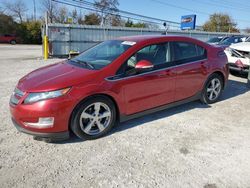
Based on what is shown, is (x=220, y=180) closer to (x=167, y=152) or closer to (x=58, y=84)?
(x=167, y=152)

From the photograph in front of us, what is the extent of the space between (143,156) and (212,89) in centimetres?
274

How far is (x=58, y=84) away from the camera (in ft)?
10.1

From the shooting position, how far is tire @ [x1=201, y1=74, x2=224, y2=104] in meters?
4.83

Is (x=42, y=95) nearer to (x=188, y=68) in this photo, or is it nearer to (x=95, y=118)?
(x=95, y=118)

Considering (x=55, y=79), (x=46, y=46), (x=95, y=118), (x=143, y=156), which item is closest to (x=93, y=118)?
(x=95, y=118)

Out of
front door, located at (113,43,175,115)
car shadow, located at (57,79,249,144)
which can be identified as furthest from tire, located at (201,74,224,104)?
front door, located at (113,43,175,115)

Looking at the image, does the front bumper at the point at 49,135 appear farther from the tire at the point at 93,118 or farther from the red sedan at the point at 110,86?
the tire at the point at 93,118

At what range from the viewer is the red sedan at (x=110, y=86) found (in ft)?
10.0

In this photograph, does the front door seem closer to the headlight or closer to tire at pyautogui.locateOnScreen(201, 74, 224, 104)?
the headlight

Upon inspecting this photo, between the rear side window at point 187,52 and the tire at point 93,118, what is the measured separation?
163 centimetres

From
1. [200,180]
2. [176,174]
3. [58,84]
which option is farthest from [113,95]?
[200,180]

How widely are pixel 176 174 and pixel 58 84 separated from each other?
191 cm

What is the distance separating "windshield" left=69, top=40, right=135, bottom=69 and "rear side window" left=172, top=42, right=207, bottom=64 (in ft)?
3.03

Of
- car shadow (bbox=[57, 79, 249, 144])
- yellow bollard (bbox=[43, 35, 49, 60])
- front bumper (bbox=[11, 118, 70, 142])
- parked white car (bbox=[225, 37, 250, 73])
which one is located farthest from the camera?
yellow bollard (bbox=[43, 35, 49, 60])
